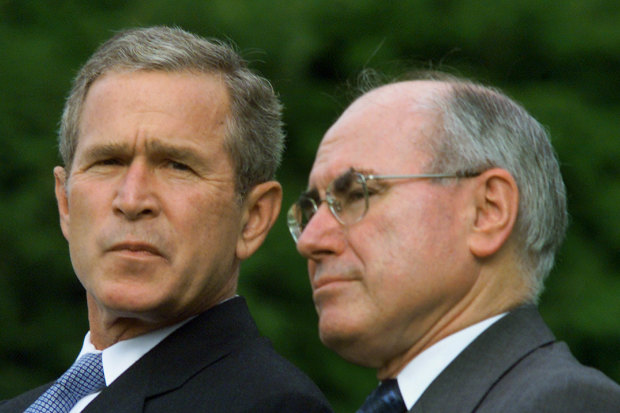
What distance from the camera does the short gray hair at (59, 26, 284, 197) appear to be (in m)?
2.59

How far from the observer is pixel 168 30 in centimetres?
273

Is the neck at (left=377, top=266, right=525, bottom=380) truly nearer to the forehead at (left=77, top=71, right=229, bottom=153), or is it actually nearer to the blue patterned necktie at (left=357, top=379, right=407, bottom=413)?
the blue patterned necktie at (left=357, top=379, right=407, bottom=413)

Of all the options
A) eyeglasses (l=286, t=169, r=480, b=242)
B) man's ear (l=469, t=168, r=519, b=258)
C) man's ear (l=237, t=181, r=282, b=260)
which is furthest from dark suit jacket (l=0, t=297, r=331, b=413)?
man's ear (l=469, t=168, r=519, b=258)

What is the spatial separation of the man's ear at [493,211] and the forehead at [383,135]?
143mm

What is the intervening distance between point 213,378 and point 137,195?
17.2 inches

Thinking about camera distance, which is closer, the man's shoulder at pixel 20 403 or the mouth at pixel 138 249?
the mouth at pixel 138 249

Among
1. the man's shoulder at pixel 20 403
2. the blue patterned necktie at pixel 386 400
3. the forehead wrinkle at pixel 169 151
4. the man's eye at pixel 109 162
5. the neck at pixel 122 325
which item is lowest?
the man's shoulder at pixel 20 403

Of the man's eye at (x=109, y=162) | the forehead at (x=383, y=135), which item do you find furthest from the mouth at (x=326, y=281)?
the man's eye at (x=109, y=162)

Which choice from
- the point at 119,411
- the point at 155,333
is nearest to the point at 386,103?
the point at 155,333

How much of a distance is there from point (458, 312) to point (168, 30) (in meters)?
0.99

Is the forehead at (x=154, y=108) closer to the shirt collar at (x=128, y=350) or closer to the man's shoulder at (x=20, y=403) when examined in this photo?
the shirt collar at (x=128, y=350)

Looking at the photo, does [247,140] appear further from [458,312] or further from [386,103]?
[458,312]

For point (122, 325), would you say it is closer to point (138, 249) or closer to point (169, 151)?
point (138, 249)

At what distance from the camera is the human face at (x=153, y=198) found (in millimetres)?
2439
